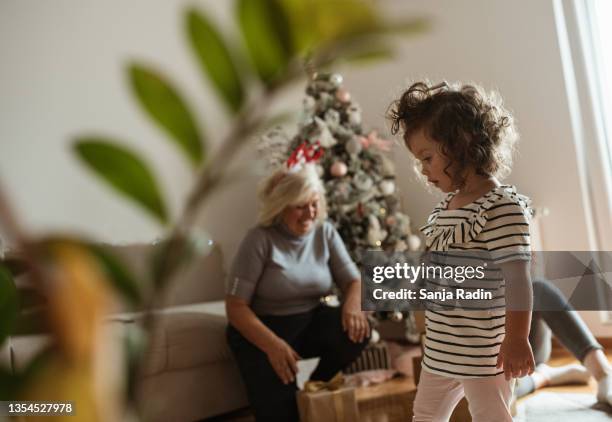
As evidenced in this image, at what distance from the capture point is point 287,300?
2135 mm

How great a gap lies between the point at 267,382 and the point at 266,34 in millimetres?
1921

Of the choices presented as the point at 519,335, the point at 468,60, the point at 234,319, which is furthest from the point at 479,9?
the point at 519,335

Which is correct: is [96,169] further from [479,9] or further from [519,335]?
[479,9]

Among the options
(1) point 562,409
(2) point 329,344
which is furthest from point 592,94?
(2) point 329,344

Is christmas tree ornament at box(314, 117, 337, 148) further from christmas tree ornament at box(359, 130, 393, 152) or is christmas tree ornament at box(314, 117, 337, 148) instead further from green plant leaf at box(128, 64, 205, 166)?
green plant leaf at box(128, 64, 205, 166)

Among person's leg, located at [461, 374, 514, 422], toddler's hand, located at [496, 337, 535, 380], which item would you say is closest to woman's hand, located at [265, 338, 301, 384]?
person's leg, located at [461, 374, 514, 422]

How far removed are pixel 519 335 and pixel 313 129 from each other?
2.05 m

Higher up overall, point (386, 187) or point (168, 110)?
point (386, 187)

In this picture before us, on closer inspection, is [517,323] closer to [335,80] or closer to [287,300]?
[287,300]

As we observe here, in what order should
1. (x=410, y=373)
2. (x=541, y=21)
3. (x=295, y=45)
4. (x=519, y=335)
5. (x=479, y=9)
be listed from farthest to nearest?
(x=479, y=9) → (x=541, y=21) → (x=410, y=373) → (x=519, y=335) → (x=295, y=45)

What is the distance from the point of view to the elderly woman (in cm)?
200

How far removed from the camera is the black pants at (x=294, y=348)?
2.00 metres

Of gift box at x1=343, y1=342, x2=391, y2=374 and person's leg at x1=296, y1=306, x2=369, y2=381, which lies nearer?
person's leg at x1=296, y1=306, x2=369, y2=381

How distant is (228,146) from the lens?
0.69 ft
